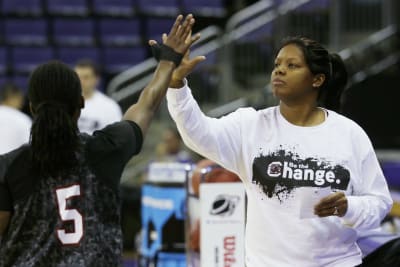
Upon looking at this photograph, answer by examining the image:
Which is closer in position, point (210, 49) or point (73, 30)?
point (210, 49)

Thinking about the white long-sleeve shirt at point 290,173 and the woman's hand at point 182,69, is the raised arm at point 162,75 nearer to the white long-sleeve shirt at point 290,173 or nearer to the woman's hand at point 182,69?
the woman's hand at point 182,69

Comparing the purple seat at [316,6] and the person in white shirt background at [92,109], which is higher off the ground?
the purple seat at [316,6]

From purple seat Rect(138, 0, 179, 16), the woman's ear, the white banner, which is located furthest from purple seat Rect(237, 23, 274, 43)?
the woman's ear

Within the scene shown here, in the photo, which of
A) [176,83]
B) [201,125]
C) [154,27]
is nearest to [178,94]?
[176,83]

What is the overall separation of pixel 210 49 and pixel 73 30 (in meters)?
3.56

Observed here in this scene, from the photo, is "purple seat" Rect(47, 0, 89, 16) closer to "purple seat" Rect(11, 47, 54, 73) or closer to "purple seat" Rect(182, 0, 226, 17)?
"purple seat" Rect(11, 47, 54, 73)

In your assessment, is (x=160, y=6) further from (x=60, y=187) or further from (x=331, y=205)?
(x=60, y=187)

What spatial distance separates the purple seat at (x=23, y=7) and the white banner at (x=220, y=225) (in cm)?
1071

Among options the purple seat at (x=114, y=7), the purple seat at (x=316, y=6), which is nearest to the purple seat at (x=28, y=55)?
the purple seat at (x=114, y=7)

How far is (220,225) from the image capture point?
5887mm

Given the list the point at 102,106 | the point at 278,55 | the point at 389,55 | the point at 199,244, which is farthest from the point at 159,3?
the point at 278,55

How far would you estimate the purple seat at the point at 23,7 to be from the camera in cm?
1599

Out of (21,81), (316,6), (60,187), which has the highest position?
(316,6)

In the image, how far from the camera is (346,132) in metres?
3.90
